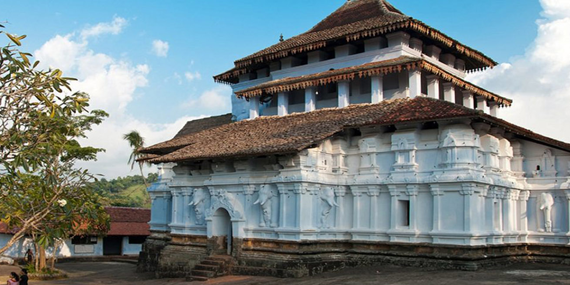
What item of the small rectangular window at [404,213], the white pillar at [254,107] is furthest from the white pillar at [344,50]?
the small rectangular window at [404,213]

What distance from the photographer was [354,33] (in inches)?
895

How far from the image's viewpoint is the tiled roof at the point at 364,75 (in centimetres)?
2045

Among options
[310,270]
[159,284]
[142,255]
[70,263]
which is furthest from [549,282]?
[70,263]

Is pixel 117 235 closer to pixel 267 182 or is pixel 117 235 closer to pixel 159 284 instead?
pixel 159 284

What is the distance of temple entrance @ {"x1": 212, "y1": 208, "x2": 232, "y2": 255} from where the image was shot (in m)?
21.2

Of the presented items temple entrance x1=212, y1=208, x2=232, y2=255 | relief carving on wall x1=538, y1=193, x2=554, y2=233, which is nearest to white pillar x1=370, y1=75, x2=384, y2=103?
relief carving on wall x1=538, y1=193, x2=554, y2=233

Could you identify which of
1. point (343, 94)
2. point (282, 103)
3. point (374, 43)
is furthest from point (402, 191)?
point (282, 103)

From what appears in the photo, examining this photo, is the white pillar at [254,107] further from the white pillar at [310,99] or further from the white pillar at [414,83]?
the white pillar at [414,83]

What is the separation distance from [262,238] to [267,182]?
1.94 m

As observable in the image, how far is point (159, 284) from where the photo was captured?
20.4m

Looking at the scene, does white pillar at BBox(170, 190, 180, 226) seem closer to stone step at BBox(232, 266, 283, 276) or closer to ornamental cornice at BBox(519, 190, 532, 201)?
stone step at BBox(232, 266, 283, 276)

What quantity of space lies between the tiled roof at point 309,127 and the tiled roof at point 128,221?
15997 millimetres

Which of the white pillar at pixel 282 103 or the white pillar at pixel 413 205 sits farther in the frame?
the white pillar at pixel 282 103

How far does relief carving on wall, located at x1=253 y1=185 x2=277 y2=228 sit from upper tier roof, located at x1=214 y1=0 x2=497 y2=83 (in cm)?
714
